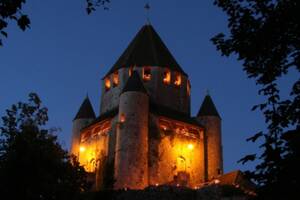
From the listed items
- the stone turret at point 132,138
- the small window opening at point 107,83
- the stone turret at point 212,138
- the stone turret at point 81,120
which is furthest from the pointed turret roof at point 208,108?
the stone turret at point 81,120

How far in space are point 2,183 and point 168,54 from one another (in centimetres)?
2786

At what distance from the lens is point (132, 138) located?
3838 centimetres

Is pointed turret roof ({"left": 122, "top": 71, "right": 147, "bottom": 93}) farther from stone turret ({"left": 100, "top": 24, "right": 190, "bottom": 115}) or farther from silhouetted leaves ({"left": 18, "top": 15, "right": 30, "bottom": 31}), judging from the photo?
silhouetted leaves ({"left": 18, "top": 15, "right": 30, "bottom": 31})

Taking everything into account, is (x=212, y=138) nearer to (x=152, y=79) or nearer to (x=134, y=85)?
(x=152, y=79)

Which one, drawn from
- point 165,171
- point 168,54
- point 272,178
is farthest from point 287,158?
point 168,54

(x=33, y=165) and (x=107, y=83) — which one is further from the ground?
(x=107, y=83)

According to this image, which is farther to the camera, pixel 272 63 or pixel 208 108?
pixel 208 108

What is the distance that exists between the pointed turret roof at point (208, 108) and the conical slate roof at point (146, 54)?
11.2ft

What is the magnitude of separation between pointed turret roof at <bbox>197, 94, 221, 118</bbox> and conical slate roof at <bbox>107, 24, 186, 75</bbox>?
3.43 m

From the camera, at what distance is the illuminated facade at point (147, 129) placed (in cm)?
3838

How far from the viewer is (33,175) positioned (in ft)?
77.7

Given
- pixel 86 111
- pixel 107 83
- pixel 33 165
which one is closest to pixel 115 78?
pixel 107 83

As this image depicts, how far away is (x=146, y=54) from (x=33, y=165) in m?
24.3

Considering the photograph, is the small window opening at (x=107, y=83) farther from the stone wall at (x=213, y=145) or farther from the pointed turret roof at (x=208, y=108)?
the stone wall at (x=213, y=145)
